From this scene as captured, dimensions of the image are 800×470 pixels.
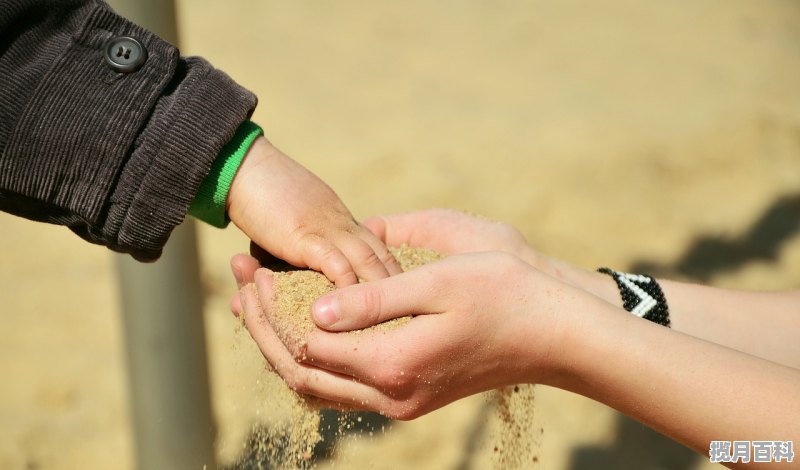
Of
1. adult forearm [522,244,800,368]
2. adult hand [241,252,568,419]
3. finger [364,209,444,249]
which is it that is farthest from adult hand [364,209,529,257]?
adult hand [241,252,568,419]

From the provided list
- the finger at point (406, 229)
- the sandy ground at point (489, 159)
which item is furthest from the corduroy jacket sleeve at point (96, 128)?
the sandy ground at point (489, 159)

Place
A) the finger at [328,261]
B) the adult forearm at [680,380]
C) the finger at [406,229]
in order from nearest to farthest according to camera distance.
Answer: the adult forearm at [680,380] < the finger at [328,261] < the finger at [406,229]

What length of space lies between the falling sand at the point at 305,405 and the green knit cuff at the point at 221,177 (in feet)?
0.43

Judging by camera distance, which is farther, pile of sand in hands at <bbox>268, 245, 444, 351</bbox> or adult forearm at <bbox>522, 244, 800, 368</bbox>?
adult forearm at <bbox>522, 244, 800, 368</bbox>

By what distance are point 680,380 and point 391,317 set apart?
35 cm

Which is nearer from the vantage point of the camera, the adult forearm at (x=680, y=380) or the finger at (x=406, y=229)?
the adult forearm at (x=680, y=380)

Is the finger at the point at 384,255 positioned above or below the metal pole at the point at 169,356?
above

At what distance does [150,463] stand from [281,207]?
0.65m

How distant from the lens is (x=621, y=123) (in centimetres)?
254

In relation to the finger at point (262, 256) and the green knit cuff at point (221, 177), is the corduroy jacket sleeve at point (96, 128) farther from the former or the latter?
the finger at point (262, 256)

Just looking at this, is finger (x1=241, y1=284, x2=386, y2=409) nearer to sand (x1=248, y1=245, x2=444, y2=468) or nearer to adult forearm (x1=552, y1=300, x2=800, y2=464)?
sand (x1=248, y1=245, x2=444, y2=468)

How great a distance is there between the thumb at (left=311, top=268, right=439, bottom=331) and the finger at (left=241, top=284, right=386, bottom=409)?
0.07 metres

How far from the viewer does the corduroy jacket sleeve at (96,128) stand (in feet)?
3.46

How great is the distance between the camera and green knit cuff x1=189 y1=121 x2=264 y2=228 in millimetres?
1179
